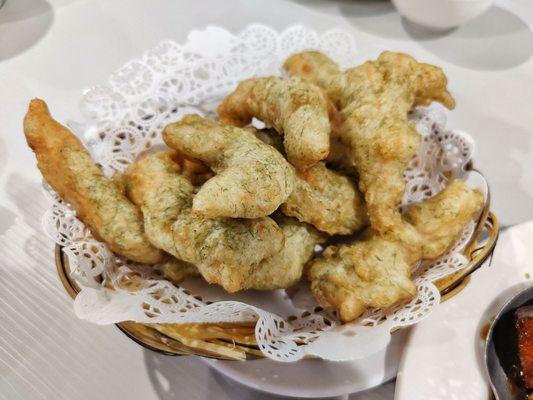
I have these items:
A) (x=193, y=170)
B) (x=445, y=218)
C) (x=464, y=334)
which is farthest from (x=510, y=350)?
(x=193, y=170)

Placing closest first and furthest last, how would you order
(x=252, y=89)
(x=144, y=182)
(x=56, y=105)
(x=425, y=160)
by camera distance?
(x=144, y=182), (x=252, y=89), (x=425, y=160), (x=56, y=105)

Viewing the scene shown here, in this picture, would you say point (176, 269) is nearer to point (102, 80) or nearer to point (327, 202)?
point (327, 202)

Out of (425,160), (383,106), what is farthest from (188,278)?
(425,160)

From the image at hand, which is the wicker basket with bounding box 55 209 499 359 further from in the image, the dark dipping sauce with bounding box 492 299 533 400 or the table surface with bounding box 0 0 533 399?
the table surface with bounding box 0 0 533 399

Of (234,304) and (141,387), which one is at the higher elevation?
(234,304)

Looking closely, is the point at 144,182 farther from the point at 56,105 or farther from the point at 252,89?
the point at 56,105

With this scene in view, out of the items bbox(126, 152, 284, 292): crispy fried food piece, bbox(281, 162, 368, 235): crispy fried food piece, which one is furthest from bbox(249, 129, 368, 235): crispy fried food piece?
bbox(126, 152, 284, 292): crispy fried food piece

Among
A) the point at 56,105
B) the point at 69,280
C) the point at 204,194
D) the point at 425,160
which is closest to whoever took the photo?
the point at 204,194
